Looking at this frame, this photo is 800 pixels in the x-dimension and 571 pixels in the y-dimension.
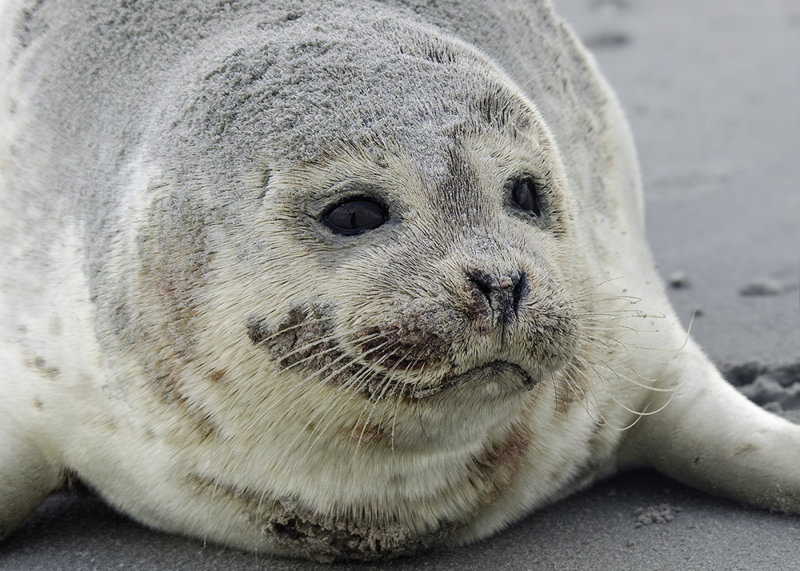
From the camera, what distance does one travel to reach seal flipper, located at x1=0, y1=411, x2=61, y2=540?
3297mm

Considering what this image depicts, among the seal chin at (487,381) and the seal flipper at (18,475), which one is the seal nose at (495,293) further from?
the seal flipper at (18,475)

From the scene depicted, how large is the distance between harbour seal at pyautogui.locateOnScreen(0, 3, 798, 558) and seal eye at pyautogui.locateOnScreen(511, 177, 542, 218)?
0.01m

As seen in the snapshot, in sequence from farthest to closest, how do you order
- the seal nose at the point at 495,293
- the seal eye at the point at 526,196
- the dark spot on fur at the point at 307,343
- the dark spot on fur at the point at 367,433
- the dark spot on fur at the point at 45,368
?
the dark spot on fur at the point at 45,368, the seal eye at the point at 526,196, the dark spot on fur at the point at 367,433, the dark spot on fur at the point at 307,343, the seal nose at the point at 495,293

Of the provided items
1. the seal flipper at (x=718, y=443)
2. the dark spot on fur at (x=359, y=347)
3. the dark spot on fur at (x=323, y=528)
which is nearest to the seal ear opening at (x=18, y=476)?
the dark spot on fur at (x=323, y=528)

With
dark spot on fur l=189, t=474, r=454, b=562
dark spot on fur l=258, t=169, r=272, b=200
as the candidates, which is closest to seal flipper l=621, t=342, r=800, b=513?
dark spot on fur l=189, t=474, r=454, b=562

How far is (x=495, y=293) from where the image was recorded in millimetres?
2512

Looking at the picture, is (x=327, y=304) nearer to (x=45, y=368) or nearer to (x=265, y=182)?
(x=265, y=182)

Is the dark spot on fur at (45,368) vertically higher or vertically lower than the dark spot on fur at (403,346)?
lower

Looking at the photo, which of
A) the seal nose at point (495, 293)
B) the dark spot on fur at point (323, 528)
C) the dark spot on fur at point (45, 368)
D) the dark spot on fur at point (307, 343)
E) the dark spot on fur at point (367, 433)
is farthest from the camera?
the dark spot on fur at point (45, 368)

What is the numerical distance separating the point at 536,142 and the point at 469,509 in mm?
1009

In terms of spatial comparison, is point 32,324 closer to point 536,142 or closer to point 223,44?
point 223,44

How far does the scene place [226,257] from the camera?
2.83 meters

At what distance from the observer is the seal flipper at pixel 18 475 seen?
3.30m

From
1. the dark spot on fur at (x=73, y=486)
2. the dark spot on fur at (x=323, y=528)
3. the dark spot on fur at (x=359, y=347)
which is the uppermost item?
the dark spot on fur at (x=359, y=347)
